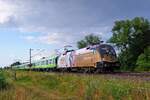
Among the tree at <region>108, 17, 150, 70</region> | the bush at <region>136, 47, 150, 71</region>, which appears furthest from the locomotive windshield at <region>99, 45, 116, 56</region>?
the tree at <region>108, 17, 150, 70</region>

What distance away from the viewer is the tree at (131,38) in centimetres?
8019

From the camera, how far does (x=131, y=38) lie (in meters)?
86.1

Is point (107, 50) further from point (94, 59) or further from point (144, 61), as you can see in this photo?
point (144, 61)

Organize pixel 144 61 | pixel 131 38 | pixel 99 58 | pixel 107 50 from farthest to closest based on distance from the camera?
pixel 131 38
pixel 144 61
pixel 107 50
pixel 99 58

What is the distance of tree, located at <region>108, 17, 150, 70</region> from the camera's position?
8019cm

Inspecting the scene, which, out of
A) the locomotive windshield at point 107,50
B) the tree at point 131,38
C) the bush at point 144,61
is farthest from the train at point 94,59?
the tree at point 131,38

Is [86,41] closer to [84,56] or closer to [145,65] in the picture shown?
A: [145,65]

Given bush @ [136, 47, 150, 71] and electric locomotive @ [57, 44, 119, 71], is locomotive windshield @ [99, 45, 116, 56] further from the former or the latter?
bush @ [136, 47, 150, 71]

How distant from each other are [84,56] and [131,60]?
38.0m

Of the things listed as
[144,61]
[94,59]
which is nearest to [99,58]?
[94,59]

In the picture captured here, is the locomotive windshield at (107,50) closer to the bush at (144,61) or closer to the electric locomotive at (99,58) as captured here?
the electric locomotive at (99,58)

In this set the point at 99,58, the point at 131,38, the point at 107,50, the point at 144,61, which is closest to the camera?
the point at 99,58

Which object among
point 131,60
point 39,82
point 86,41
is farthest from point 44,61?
Result: point 86,41

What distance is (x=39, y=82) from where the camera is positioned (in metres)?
32.4
